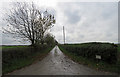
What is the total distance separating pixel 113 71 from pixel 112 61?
0.93m

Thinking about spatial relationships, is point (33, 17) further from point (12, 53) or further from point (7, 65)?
point (7, 65)

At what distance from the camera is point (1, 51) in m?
4.19

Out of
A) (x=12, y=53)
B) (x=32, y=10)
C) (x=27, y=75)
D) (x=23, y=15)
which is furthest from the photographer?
(x=32, y=10)

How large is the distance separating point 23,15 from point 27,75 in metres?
8.26

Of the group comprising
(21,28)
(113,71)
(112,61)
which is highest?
(21,28)

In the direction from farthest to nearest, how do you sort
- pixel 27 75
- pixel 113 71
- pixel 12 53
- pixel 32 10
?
pixel 32 10 → pixel 12 53 → pixel 113 71 → pixel 27 75

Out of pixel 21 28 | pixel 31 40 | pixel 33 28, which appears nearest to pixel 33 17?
pixel 33 28

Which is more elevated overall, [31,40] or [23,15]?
[23,15]

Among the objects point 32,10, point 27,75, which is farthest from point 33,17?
point 27,75

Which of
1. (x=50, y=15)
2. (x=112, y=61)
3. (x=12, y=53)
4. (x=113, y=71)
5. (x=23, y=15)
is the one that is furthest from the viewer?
(x=50, y=15)

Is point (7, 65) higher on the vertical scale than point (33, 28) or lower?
lower

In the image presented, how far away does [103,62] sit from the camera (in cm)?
421

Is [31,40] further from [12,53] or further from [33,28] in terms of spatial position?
[12,53]

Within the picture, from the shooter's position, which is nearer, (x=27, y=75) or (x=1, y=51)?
(x=27, y=75)
